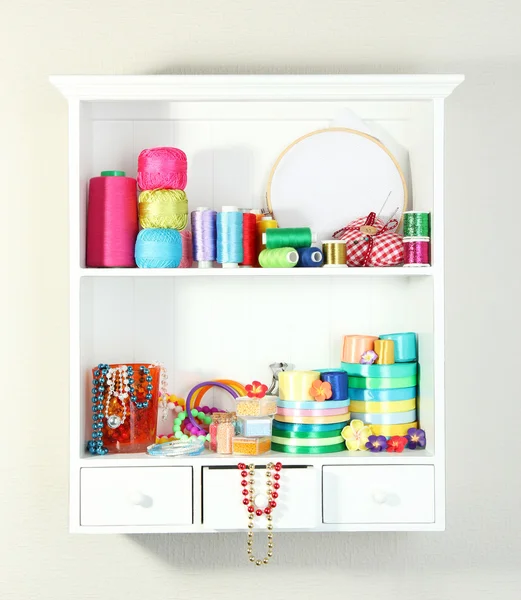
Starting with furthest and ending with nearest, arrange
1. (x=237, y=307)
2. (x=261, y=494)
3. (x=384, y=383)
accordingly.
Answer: (x=237, y=307) < (x=384, y=383) < (x=261, y=494)

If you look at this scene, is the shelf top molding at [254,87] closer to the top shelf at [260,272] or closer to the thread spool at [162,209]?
the thread spool at [162,209]

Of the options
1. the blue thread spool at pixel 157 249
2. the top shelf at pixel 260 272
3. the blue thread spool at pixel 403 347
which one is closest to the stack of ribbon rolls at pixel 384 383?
the blue thread spool at pixel 403 347

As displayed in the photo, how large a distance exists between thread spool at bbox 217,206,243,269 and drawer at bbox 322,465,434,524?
1.36ft

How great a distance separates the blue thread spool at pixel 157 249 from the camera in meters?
1.50

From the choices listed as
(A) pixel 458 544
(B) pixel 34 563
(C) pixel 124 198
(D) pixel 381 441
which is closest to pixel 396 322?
(D) pixel 381 441

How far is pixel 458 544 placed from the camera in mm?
1719

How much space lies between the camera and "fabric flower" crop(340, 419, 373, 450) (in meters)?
1.54

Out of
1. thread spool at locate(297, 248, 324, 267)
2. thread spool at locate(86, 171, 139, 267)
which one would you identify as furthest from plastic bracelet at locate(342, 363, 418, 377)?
thread spool at locate(86, 171, 139, 267)

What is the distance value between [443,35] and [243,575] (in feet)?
3.87

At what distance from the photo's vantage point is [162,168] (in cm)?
153

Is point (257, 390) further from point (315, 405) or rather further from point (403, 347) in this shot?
point (403, 347)

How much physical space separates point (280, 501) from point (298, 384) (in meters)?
0.21

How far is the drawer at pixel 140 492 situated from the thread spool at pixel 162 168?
514 millimetres

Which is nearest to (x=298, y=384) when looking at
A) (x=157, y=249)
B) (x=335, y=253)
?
(x=335, y=253)
